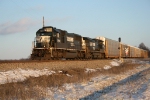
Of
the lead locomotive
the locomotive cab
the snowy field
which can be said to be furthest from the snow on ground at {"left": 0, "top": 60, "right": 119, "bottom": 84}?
the locomotive cab

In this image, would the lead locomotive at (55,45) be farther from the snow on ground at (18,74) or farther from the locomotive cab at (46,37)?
the snow on ground at (18,74)

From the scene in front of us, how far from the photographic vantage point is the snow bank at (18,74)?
35.2ft

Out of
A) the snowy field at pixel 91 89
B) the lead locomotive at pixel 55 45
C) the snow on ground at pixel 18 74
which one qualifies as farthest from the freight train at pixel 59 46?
the snow on ground at pixel 18 74

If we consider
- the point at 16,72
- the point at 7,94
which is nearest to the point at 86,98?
the point at 7,94

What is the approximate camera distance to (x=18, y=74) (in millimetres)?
12039

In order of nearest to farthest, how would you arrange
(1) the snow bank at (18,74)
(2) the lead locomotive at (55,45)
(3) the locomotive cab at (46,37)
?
1. (1) the snow bank at (18,74)
2. (2) the lead locomotive at (55,45)
3. (3) the locomotive cab at (46,37)

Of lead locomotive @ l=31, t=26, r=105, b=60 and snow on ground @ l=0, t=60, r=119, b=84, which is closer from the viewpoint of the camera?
snow on ground @ l=0, t=60, r=119, b=84

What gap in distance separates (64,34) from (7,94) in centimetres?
1707

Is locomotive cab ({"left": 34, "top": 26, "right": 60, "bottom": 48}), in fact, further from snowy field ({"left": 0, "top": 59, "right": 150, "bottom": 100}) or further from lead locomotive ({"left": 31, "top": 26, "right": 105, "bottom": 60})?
snowy field ({"left": 0, "top": 59, "right": 150, "bottom": 100})

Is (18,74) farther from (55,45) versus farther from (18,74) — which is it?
(55,45)

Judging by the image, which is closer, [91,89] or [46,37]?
[91,89]

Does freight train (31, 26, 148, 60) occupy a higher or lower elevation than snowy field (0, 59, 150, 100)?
higher

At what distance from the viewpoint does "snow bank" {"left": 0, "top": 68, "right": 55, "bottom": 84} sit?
10731 mm

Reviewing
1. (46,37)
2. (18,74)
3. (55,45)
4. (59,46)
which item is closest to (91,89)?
(18,74)
